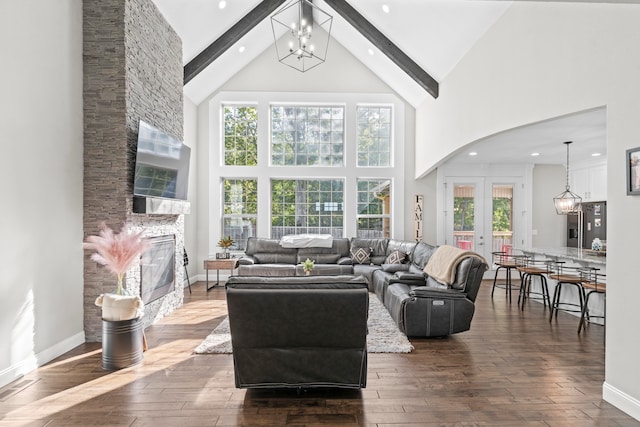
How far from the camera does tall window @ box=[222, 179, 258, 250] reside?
7.87 m

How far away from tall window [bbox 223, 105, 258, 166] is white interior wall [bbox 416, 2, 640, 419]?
482cm

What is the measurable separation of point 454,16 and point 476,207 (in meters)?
4.23

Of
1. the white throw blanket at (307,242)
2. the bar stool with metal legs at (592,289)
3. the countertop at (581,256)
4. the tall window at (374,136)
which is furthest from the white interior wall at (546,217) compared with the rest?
the white throw blanket at (307,242)

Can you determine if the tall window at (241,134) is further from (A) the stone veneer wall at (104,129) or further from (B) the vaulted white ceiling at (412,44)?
(A) the stone veneer wall at (104,129)

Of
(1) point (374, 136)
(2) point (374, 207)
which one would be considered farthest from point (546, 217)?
(1) point (374, 136)

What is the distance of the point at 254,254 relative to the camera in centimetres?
709

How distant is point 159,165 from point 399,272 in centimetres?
355

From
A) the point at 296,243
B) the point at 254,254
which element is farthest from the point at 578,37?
the point at 254,254

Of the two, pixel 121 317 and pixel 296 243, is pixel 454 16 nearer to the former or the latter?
pixel 296 243

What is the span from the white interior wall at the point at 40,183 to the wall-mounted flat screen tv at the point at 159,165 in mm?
581

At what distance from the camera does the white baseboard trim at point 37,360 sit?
288 cm

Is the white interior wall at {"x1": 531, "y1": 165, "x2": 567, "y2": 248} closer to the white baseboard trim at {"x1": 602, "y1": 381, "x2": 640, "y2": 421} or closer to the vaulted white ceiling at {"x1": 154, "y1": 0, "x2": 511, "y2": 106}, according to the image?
the vaulted white ceiling at {"x1": 154, "y1": 0, "x2": 511, "y2": 106}

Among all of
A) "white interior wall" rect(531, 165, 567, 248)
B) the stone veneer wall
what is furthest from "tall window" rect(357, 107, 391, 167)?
the stone veneer wall

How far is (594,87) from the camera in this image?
108 inches
